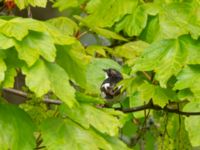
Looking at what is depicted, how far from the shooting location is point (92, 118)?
131 centimetres

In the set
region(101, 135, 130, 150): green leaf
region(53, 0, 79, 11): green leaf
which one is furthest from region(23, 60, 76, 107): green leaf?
region(53, 0, 79, 11): green leaf

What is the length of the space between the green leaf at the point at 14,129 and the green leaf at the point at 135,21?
76 cm

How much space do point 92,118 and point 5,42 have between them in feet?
1.01

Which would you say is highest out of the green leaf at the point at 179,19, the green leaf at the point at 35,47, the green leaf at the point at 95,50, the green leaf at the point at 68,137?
the green leaf at the point at 35,47

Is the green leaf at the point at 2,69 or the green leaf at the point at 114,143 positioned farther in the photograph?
the green leaf at the point at 114,143

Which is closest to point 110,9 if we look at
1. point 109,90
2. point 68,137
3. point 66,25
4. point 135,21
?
point 135,21

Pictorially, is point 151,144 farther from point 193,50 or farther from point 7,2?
point 193,50

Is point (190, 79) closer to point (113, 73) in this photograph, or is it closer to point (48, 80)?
point (48, 80)

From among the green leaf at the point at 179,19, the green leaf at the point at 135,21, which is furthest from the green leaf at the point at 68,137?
the green leaf at the point at 135,21

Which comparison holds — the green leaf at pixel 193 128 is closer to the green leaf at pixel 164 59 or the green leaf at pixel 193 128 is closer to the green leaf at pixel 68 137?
the green leaf at pixel 164 59

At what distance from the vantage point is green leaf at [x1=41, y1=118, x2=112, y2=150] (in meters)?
1.23

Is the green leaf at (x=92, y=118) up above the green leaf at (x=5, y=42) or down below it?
below

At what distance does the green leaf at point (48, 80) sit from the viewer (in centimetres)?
115

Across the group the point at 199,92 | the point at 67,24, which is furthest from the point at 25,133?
the point at 67,24
